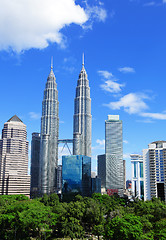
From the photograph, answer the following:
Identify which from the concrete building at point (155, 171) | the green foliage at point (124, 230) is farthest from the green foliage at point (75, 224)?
the concrete building at point (155, 171)

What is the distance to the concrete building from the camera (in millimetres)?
169750

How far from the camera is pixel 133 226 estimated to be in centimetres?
5847

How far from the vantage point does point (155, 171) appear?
6816 inches

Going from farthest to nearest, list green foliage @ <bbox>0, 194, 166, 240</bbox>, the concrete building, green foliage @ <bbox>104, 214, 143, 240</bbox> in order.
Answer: the concrete building, green foliage @ <bbox>0, 194, 166, 240</bbox>, green foliage @ <bbox>104, 214, 143, 240</bbox>

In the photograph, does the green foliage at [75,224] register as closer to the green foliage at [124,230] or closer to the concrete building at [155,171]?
the green foliage at [124,230]

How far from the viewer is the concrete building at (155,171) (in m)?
170

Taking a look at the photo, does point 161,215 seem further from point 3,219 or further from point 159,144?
point 159,144

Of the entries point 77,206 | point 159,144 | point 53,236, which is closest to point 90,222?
point 77,206

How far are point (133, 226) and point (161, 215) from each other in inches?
1534

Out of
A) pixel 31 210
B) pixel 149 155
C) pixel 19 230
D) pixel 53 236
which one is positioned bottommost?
pixel 53 236

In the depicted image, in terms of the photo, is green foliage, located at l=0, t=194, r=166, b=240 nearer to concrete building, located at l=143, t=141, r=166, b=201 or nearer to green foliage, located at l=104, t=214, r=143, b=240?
green foliage, located at l=104, t=214, r=143, b=240

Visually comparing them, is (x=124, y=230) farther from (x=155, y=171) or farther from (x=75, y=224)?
(x=155, y=171)

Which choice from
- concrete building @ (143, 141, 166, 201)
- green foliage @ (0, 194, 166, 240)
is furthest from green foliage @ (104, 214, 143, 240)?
concrete building @ (143, 141, 166, 201)

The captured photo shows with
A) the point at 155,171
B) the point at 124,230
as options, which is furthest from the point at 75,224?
the point at 155,171
